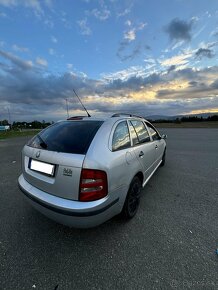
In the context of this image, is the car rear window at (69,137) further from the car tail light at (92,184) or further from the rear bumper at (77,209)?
the rear bumper at (77,209)

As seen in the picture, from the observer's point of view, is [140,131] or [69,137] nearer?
[69,137]

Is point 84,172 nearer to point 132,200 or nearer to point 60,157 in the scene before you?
point 60,157

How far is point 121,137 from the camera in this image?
8.73 feet

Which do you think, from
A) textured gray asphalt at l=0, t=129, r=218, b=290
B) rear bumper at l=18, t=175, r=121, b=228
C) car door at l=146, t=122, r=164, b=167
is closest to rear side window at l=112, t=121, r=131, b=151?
rear bumper at l=18, t=175, r=121, b=228

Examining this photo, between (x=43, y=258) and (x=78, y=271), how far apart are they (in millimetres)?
490

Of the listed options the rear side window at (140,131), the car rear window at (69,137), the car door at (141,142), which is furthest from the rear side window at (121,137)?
the rear side window at (140,131)

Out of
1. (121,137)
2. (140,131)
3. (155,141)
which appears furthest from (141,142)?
(155,141)

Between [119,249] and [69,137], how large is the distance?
1.62m

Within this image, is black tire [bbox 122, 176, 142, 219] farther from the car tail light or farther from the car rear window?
the car rear window

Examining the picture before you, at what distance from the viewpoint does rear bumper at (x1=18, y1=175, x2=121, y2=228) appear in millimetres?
2012

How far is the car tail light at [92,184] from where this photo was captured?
78.3 inches

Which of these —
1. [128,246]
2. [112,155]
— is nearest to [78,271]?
Result: [128,246]

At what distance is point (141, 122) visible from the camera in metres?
3.77

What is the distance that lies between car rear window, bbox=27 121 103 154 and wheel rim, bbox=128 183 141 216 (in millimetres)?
1125
